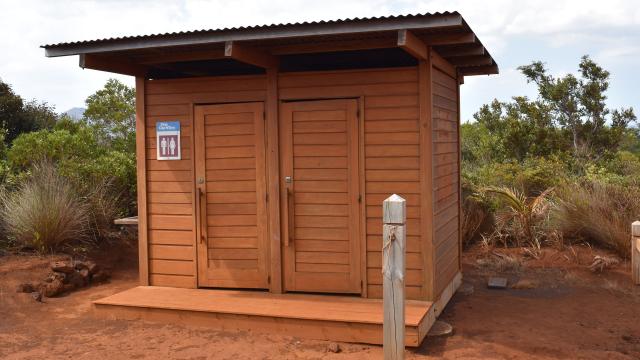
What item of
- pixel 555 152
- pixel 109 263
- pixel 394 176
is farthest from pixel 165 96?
pixel 555 152

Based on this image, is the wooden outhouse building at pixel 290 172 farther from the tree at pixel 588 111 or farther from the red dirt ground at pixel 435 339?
the tree at pixel 588 111

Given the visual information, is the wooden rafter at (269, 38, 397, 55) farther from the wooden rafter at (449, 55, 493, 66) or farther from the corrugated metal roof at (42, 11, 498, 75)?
the wooden rafter at (449, 55, 493, 66)

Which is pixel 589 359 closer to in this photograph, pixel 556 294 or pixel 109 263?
pixel 556 294

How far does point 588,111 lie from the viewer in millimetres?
18047

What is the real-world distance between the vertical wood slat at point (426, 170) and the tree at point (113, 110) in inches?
463

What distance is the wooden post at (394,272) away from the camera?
4.73 metres

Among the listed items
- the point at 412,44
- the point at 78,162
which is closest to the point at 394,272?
the point at 412,44

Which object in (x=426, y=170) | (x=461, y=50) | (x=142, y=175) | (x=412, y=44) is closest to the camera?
(x=412, y=44)


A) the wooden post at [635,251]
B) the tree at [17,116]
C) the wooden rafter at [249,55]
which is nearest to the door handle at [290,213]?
the wooden rafter at [249,55]

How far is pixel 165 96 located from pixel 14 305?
9.12 feet

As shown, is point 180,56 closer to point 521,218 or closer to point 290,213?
point 290,213

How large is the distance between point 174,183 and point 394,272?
10.5 feet

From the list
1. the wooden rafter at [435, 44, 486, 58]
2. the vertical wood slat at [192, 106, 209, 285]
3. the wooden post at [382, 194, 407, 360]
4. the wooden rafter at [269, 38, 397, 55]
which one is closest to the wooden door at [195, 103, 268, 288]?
the vertical wood slat at [192, 106, 209, 285]

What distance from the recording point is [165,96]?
712cm
